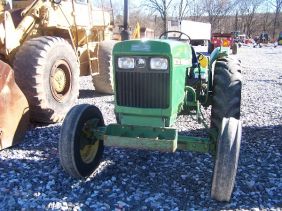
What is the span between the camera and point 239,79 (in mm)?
4559

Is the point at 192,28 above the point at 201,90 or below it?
above

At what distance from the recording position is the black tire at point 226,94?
436 centimetres

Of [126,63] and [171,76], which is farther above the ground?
[126,63]

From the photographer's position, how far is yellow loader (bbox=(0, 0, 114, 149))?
5.27m

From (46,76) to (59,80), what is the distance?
60cm

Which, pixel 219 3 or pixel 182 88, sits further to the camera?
pixel 219 3

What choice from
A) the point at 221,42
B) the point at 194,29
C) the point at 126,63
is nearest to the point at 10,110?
the point at 126,63

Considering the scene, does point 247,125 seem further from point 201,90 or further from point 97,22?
point 97,22

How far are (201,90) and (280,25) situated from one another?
7295 cm

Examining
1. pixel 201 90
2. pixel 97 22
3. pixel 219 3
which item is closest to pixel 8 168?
pixel 201 90

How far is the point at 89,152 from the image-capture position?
4.43m

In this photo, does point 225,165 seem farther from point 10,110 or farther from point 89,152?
point 10,110

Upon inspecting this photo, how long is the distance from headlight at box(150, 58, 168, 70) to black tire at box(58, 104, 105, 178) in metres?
0.96

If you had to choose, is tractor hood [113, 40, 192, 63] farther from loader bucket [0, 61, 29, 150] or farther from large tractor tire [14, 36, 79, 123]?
large tractor tire [14, 36, 79, 123]
